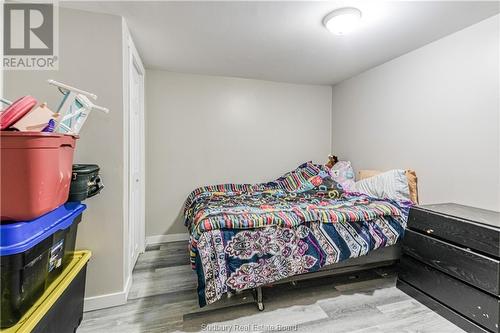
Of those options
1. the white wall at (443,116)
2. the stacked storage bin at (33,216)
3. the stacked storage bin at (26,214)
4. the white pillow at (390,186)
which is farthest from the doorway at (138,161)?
the white wall at (443,116)

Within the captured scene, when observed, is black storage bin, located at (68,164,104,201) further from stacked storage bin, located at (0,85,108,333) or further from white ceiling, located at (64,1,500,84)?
white ceiling, located at (64,1,500,84)

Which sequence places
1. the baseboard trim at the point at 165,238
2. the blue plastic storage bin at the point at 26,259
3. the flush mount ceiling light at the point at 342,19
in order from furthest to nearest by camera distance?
1. the baseboard trim at the point at 165,238
2. the flush mount ceiling light at the point at 342,19
3. the blue plastic storage bin at the point at 26,259

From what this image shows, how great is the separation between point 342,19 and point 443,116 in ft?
4.57

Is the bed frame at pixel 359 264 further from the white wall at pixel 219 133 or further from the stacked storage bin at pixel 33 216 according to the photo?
the white wall at pixel 219 133

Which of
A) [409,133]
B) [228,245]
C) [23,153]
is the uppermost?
[409,133]

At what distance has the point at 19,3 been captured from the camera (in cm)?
158

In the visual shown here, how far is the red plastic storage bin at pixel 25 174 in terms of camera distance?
2.98 ft

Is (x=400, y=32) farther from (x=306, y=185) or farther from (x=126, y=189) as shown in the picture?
(x=126, y=189)

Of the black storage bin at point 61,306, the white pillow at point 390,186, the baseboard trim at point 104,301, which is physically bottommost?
the baseboard trim at point 104,301

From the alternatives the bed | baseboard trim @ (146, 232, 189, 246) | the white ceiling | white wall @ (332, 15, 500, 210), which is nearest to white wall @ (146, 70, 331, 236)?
baseboard trim @ (146, 232, 189, 246)

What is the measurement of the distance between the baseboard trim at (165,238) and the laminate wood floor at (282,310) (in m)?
0.87

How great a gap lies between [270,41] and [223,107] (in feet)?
4.19

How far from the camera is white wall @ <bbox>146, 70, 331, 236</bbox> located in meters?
3.04

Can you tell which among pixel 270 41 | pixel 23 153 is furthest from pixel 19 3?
pixel 270 41
